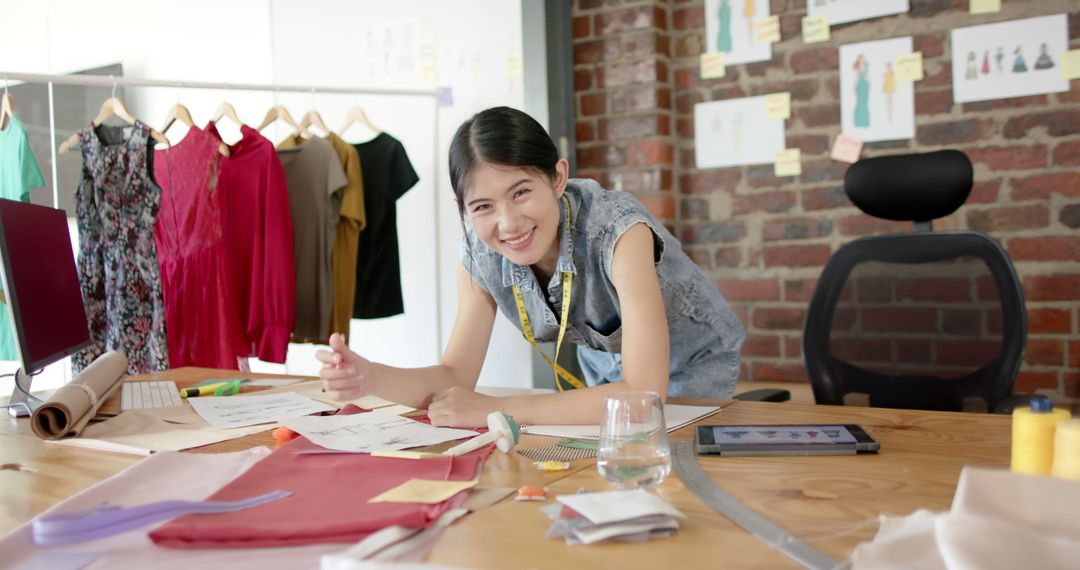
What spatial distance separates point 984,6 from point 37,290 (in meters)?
2.48

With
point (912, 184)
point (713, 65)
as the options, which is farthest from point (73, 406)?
point (713, 65)

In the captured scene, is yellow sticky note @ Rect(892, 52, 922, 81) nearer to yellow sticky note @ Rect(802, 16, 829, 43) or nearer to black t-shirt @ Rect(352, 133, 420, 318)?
yellow sticky note @ Rect(802, 16, 829, 43)

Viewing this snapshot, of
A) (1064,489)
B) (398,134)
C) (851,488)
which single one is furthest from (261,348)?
(1064,489)

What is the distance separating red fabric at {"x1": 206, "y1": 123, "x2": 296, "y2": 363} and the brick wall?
1053 mm

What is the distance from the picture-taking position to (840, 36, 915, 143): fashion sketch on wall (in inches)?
102

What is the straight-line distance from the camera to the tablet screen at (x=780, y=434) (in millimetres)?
1138

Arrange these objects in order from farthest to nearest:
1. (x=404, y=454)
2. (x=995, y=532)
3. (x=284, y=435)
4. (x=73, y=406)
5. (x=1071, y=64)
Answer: (x=1071, y=64) → (x=73, y=406) → (x=284, y=435) → (x=404, y=454) → (x=995, y=532)

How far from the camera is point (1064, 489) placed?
679mm

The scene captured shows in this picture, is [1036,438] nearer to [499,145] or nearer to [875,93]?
[499,145]

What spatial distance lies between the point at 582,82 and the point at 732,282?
2.86ft

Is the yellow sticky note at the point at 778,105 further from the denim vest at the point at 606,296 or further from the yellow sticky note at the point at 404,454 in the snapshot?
the yellow sticky note at the point at 404,454

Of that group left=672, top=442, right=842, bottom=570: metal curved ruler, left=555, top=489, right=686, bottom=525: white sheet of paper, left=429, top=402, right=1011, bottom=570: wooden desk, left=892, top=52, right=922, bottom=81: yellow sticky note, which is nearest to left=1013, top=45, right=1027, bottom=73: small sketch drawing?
left=892, top=52, right=922, bottom=81: yellow sticky note

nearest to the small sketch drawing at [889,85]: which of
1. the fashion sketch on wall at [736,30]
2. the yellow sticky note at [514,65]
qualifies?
the fashion sketch on wall at [736,30]

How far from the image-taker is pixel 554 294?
171cm
